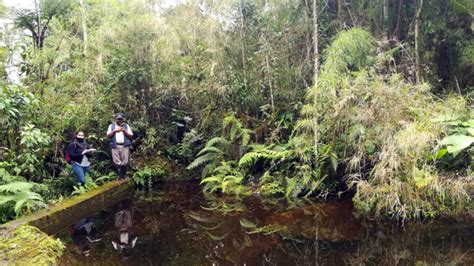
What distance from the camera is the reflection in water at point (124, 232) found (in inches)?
225

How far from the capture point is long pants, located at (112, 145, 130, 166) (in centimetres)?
933

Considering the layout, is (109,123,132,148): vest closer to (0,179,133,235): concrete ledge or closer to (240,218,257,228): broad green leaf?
(0,179,133,235): concrete ledge

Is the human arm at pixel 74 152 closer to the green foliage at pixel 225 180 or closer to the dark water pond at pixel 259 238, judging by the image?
the dark water pond at pixel 259 238

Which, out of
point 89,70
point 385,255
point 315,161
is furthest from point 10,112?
point 385,255

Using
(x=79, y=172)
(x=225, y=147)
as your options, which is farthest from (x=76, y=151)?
(x=225, y=147)

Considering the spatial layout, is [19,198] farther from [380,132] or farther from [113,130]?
[380,132]

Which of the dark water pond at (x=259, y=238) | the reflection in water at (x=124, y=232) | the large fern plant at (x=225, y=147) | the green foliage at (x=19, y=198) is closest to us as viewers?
the dark water pond at (x=259, y=238)

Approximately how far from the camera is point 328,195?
8.06m

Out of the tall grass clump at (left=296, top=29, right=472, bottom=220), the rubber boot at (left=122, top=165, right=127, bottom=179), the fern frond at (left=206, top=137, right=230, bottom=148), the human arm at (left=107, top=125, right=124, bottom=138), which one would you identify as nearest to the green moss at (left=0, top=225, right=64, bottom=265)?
the human arm at (left=107, top=125, right=124, bottom=138)

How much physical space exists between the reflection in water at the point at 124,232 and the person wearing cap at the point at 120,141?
1.42m

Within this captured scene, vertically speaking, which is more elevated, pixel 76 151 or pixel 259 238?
pixel 76 151

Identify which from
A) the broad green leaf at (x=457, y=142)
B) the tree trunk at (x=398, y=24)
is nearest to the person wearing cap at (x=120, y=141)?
the broad green leaf at (x=457, y=142)

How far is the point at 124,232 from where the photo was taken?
6.48m

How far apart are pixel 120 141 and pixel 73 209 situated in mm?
2410
